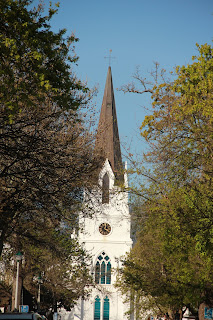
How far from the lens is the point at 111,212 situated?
76.2 meters

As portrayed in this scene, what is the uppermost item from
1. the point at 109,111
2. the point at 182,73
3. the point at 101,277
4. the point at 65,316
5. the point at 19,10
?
the point at 109,111

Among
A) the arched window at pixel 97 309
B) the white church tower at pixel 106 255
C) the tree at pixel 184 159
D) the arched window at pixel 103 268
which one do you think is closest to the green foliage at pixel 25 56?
the tree at pixel 184 159

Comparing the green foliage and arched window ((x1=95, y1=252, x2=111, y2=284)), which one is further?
arched window ((x1=95, y1=252, x2=111, y2=284))

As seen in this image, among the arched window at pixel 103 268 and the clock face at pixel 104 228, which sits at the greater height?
the clock face at pixel 104 228

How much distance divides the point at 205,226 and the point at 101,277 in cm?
5697

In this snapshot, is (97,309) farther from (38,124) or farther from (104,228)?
(38,124)

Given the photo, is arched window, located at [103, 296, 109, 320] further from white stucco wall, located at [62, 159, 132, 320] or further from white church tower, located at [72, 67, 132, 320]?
A: white stucco wall, located at [62, 159, 132, 320]

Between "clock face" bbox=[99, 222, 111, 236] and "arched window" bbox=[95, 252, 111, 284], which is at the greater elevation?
"clock face" bbox=[99, 222, 111, 236]

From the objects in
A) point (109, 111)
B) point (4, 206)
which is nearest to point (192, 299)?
point (4, 206)

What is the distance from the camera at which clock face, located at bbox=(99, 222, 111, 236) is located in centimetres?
7469

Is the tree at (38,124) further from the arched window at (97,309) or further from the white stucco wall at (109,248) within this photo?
the arched window at (97,309)

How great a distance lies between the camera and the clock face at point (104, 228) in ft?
245

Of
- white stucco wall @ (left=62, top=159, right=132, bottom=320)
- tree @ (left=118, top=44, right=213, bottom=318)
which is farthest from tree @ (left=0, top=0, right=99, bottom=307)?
white stucco wall @ (left=62, top=159, right=132, bottom=320)

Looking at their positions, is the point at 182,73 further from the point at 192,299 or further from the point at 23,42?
the point at 192,299
